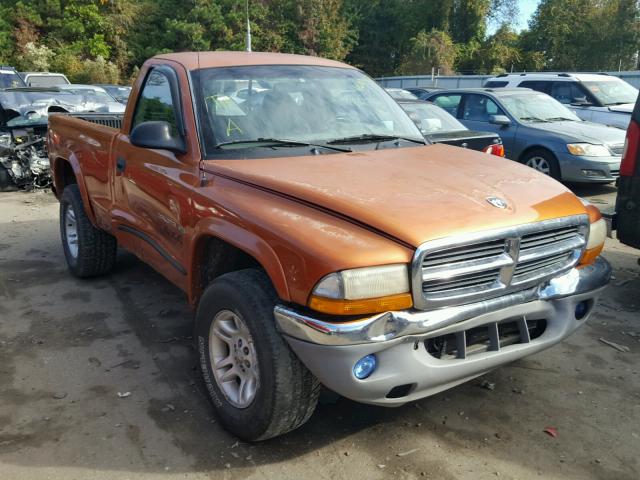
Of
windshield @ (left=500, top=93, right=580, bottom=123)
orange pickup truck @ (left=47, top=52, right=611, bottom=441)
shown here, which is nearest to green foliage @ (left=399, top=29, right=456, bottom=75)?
windshield @ (left=500, top=93, right=580, bottom=123)

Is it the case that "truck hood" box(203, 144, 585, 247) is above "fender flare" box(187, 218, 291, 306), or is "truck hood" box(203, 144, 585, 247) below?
above

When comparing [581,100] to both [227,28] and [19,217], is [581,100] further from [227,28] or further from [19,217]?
[227,28]

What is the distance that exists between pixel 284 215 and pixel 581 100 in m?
10.5

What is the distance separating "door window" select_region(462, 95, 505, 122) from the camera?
1004 centimetres

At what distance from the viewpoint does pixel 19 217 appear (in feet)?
27.4

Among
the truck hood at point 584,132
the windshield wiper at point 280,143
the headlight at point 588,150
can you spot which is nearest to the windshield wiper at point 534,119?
the truck hood at point 584,132

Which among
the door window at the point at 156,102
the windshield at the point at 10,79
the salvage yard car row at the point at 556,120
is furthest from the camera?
the windshield at the point at 10,79

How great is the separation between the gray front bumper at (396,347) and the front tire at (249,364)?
0.14 meters

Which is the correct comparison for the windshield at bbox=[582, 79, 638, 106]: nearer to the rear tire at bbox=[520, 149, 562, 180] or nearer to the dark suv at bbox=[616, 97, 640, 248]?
the rear tire at bbox=[520, 149, 562, 180]

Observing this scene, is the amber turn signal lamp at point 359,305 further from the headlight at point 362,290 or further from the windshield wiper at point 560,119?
the windshield wiper at point 560,119

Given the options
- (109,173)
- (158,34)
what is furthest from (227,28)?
(109,173)

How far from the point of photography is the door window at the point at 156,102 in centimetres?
384

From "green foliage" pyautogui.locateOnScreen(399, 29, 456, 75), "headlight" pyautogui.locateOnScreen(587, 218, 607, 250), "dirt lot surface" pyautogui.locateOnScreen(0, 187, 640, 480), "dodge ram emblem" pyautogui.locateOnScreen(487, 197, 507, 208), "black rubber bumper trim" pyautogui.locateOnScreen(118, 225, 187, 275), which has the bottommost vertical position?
"dirt lot surface" pyautogui.locateOnScreen(0, 187, 640, 480)

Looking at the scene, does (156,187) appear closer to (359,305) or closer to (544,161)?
(359,305)
